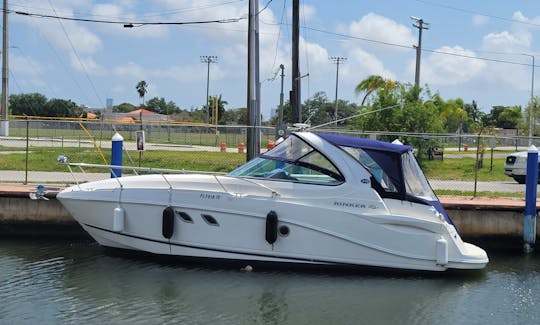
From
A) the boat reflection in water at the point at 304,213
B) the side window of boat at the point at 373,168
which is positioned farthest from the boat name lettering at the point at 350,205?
the side window of boat at the point at 373,168

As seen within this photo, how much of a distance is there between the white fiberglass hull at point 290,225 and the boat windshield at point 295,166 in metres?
0.21

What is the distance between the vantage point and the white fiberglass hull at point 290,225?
9.89m

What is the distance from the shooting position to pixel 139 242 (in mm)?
10414

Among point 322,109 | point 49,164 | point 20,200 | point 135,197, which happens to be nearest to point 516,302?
point 135,197

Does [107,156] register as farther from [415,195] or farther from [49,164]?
[415,195]

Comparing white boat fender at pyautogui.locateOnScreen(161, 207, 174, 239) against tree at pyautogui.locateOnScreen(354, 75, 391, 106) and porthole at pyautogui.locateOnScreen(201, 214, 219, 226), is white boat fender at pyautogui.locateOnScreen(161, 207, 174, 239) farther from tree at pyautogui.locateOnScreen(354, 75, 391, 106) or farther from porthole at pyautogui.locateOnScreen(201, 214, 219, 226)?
tree at pyautogui.locateOnScreen(354, 75, 391, 106)

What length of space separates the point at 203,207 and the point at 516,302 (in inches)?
184

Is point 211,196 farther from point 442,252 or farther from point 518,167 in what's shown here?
point 518,167

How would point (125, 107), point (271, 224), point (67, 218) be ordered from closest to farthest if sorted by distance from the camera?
point (271, 224) < point (67, 218) < point (125, 107)

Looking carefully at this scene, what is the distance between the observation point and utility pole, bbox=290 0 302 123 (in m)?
19.4

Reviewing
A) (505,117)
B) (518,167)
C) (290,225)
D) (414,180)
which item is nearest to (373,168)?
(414,180)

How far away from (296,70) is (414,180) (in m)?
10.1

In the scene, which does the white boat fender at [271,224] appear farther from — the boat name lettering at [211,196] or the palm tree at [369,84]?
the palm tree at [369,84]

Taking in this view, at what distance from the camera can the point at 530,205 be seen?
12.3m
